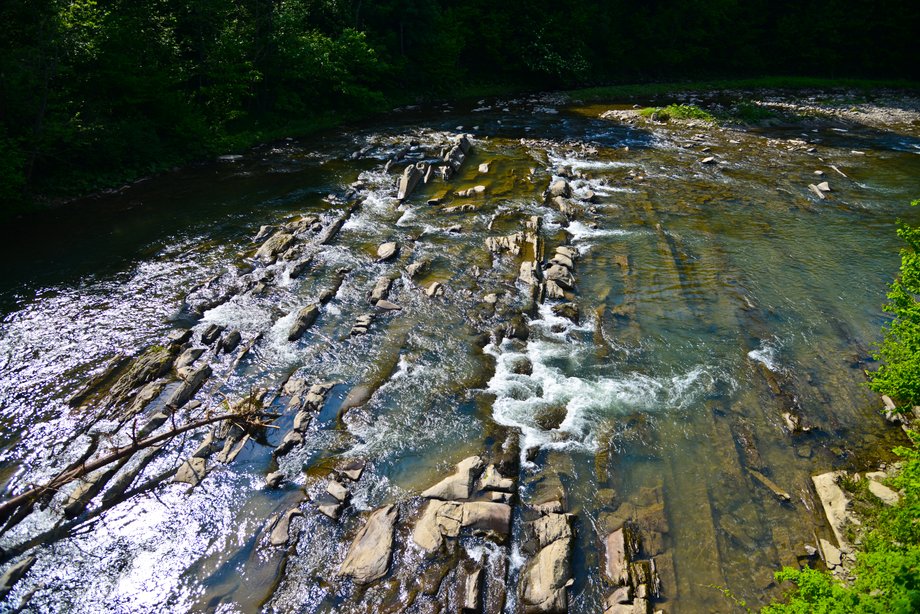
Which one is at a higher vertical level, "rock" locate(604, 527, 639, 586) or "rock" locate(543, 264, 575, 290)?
"rock" locate(543, 264, 575, 290)

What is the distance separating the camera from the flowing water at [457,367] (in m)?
11.5

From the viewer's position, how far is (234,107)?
38.9 m

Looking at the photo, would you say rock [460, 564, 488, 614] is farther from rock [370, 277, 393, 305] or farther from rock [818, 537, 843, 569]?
rock [370, 277, 393, 305]

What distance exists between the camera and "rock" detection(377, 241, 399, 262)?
2328 centimetres

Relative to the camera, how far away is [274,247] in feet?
79.4

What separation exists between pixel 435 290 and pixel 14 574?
551 inches

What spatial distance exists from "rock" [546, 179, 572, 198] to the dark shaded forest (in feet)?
71.3

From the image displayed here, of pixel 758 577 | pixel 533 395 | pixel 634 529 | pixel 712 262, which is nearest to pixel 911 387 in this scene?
pixel 758 577

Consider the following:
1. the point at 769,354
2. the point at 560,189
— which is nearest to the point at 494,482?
the point at 769,354

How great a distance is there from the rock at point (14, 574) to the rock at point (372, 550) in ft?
21.3

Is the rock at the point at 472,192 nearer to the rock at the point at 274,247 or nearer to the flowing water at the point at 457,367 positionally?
the flowing water at the point at 457,367

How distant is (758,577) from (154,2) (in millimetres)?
42582

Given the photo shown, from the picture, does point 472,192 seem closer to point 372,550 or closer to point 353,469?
point 353,469

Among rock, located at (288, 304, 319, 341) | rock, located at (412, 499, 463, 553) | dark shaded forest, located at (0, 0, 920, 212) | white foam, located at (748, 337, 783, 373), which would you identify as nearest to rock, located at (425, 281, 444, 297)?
rock, located at (288, 304, 319, 341)
